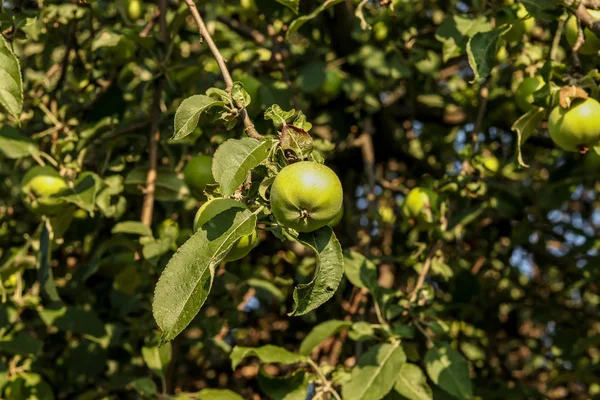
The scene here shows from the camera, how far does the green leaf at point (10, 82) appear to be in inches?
54.3

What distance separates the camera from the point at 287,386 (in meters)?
1.93

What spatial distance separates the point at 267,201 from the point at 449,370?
0.92 metres

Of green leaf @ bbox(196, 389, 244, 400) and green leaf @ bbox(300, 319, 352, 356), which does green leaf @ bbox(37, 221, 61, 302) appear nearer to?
green leaf @ bbox(196, 389, 244, 400)

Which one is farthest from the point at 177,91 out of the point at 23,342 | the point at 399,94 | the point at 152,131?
the point at 399,94

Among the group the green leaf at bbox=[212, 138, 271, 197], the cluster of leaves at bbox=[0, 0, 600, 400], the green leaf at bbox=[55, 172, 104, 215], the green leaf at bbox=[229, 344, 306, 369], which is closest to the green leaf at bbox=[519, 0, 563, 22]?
the cluster of leaves at bbox=[0, 0, 600, 400]

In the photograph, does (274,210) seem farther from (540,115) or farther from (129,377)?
(129,377)

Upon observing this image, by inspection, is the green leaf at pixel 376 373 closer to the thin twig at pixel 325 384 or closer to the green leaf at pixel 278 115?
the thin twig at pixel 325 384

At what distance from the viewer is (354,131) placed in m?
2.93

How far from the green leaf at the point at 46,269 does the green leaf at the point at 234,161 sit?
93 cm

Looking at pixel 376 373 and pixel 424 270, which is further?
pixel 424 270

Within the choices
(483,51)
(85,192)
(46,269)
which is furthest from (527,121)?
(46,269)

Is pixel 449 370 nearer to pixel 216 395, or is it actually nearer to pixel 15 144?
pixel 216 395

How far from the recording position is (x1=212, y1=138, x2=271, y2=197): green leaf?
118 cm

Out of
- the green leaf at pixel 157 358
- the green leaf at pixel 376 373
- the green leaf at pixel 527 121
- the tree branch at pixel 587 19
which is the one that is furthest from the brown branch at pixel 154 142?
the tree branch at pixel 587 19
